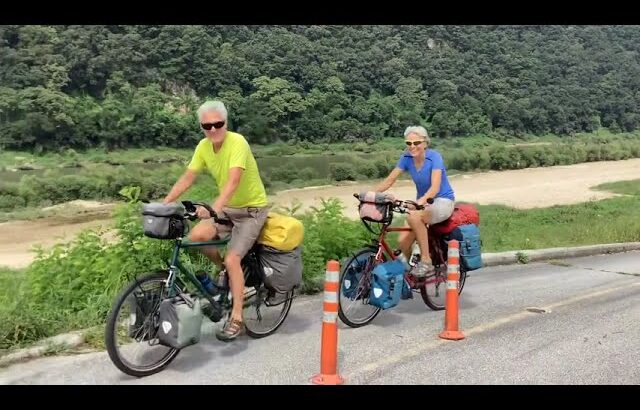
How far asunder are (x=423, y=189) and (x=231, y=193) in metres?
2.39

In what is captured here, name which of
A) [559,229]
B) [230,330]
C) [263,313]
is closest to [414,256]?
[263,313]

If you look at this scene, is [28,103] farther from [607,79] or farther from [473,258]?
[607,79]

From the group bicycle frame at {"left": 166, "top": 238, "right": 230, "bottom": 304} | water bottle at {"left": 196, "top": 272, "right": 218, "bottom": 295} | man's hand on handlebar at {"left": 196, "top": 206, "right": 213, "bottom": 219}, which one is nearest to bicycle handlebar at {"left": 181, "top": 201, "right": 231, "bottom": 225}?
man's hand on handlebar at {"left": 196, "top": 206, "right": 213, "bottom": 219}

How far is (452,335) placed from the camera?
595 cm

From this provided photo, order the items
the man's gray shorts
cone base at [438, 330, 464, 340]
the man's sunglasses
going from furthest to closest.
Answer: cone base at [438, 330, 464, 340], the man's gray shorts, the man's sunglasses

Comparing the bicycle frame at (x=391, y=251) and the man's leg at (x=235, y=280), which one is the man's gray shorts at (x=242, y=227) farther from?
the bicycle frame at (x=391, y=251)

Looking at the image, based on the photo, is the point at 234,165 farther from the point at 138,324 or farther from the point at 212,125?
the point at 138,324

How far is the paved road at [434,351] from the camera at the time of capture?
4.79 m

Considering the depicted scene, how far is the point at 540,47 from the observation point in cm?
12062

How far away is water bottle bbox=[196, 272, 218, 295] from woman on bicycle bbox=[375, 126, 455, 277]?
210 centimetres

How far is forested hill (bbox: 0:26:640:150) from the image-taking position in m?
74.3

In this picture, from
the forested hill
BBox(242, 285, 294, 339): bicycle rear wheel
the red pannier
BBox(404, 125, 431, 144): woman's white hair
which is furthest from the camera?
the forested hill

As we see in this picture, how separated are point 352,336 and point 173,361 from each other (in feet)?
5.52

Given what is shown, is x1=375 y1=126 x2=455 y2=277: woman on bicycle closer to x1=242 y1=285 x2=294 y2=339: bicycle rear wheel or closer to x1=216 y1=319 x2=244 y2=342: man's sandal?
x1=242 y1=285 x2=294 y2=339: bicycle rear wheel
